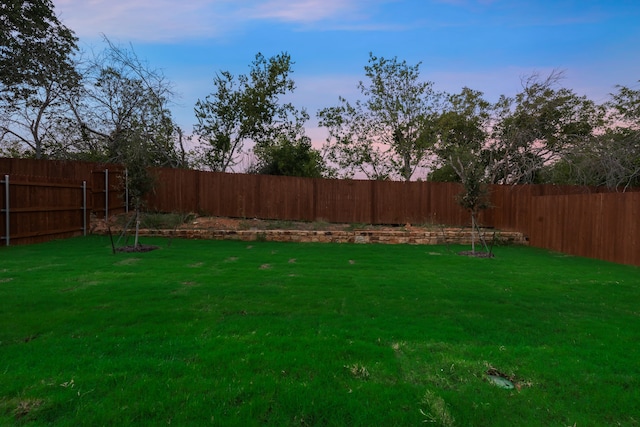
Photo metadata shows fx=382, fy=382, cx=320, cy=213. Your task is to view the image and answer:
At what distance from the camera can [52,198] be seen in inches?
442

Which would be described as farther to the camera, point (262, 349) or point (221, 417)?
point (262, 349)

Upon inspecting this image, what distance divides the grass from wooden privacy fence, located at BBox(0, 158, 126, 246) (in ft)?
14.2

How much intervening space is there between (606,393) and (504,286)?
369 centimetres

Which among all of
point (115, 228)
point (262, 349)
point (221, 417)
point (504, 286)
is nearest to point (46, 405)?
point (221, 417)

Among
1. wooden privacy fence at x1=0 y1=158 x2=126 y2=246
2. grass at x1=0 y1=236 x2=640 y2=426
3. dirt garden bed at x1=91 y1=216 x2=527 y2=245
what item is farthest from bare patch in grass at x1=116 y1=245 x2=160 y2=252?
dirt garden bed at x1=91 y1=216 x2=527 y2=245

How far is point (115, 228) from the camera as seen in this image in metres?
12.7

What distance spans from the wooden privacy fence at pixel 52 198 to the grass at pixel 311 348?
14.2 feet

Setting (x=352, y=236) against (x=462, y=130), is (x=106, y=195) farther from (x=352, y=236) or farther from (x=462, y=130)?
(x=462, y=130)

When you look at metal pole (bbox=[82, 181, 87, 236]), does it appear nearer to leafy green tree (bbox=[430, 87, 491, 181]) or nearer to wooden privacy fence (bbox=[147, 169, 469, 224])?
wooden privacy fence (bbox=[147, 169, 469, 224])

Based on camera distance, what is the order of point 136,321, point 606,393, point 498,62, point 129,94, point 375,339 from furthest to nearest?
point 129,94
point 498,62
point 136,321
point 375,339
point 606,393

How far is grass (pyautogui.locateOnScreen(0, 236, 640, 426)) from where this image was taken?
7.79 feet

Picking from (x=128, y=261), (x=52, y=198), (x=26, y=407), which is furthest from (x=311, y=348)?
(x=52, y=198)

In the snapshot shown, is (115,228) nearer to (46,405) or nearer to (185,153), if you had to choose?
(185,153)

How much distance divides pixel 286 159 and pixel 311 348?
61.2 ft
